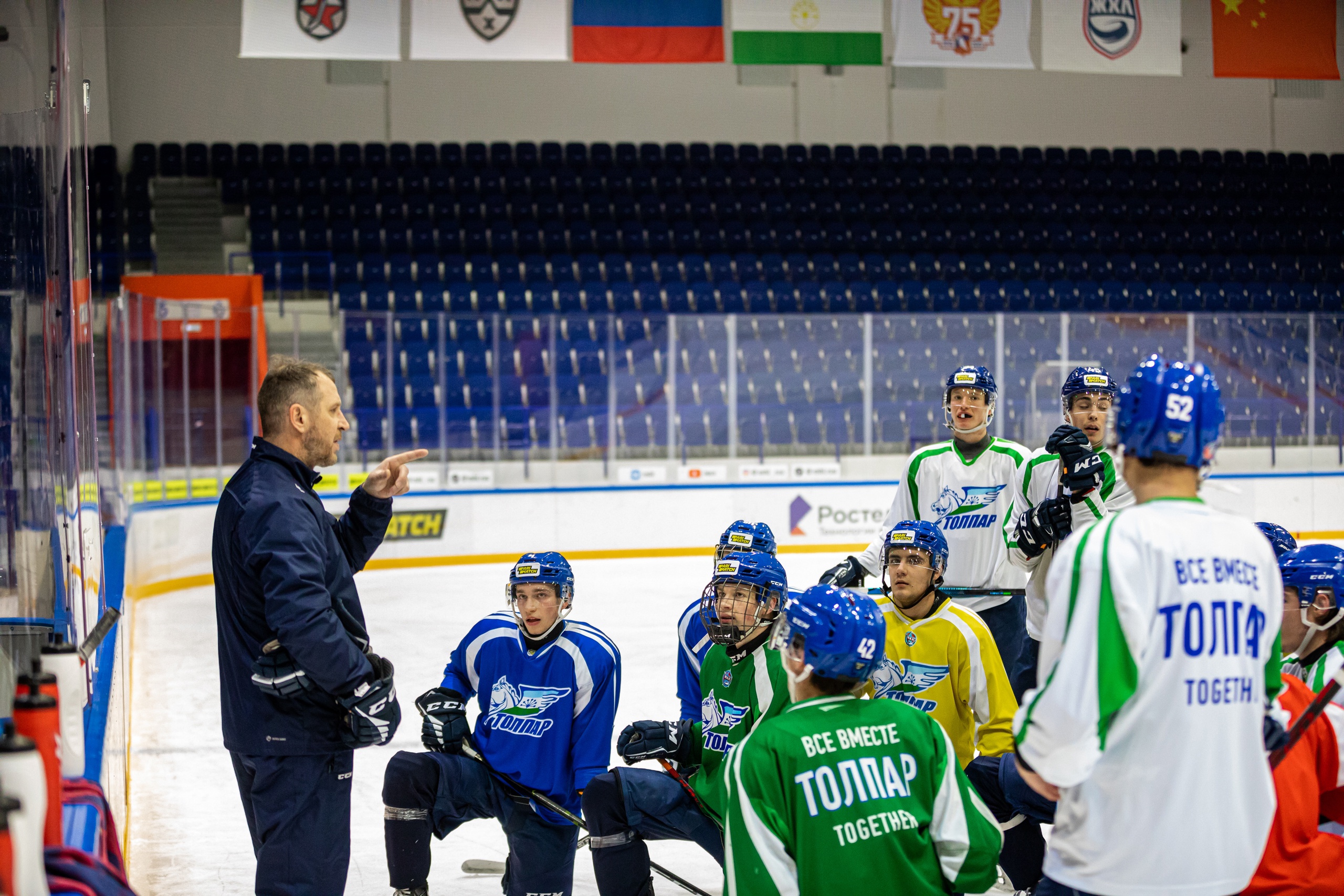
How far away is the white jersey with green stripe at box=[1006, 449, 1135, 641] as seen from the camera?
4.21m

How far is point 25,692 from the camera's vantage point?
176cm

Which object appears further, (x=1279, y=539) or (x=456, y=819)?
(x=1279, y=539)

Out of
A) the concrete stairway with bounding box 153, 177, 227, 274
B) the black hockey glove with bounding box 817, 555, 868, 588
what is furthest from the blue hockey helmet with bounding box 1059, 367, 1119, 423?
the concrete stairway with bounding box 153, 177, 227, 274

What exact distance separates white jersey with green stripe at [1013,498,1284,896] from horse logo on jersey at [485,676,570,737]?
1.69 metres

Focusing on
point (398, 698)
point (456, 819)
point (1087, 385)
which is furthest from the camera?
point (398, 698)

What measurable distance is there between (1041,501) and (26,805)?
359 centimetres

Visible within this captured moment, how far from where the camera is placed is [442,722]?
3271 mm


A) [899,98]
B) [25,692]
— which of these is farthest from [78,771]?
[899,98]

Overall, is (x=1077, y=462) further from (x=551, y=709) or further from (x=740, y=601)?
(x=551, y=709)

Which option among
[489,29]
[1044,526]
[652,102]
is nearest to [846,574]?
[1044,526]

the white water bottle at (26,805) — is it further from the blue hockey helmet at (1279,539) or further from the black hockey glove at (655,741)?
the blue hockey helmet at (1279,539)

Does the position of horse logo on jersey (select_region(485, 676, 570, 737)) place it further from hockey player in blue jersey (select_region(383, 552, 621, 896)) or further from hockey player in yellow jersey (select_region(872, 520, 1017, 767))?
hockey player in yellow jersey (select_region(872, 520, 1017, 767))

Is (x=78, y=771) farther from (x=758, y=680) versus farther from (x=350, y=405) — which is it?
(x=350, y=405)

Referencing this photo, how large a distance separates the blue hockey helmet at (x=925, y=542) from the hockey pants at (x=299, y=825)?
158 centimetres
